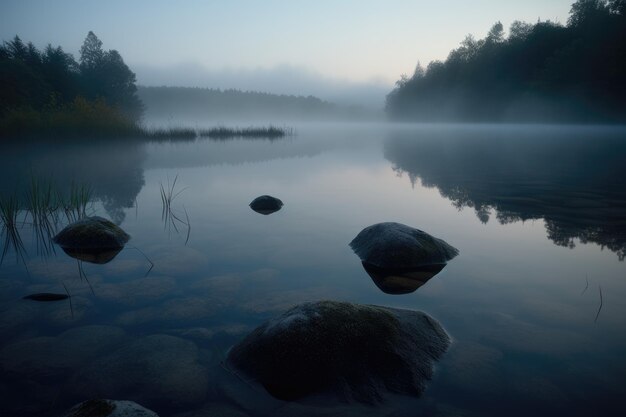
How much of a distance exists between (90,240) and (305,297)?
14.9 ft

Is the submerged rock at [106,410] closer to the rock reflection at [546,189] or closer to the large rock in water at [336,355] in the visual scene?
the large rock in water at [336,355]

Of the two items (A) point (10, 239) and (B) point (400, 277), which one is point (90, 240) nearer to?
(A) point (10, 239)

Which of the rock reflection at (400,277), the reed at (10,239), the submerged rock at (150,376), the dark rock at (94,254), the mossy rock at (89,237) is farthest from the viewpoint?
the mossy rock at (89,237)

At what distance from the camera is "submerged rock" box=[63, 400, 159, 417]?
2.25 m

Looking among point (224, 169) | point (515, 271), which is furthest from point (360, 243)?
point (224, 169)

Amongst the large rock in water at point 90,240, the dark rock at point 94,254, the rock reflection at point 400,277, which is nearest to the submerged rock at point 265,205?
the large rock in water at point 90,240

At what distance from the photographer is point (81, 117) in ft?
94.5

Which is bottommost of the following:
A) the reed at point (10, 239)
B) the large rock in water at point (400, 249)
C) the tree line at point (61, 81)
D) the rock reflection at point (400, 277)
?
the reed at point (10, 239)

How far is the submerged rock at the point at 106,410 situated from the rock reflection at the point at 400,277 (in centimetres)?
345

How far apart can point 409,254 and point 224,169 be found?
14.0 m

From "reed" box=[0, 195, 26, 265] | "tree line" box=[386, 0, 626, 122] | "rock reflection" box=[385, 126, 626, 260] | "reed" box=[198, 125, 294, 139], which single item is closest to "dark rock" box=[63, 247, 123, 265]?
"reed" box=[0, 195, 26, 265]

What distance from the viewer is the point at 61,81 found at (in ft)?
155

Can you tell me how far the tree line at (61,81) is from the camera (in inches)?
1335

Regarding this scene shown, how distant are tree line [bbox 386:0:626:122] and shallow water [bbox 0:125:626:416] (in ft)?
227
